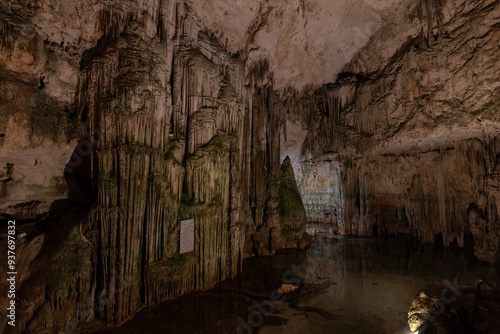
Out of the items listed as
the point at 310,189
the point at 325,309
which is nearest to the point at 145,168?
the point at 325,309

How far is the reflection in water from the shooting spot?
4441 mm

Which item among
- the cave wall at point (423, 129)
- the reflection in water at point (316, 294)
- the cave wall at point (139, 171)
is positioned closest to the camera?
the cave wall at point (139, 171)

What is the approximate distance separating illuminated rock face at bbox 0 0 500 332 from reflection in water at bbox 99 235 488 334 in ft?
1.96

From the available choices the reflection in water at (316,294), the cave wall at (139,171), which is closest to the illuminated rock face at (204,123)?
the cave wall at (139,171)

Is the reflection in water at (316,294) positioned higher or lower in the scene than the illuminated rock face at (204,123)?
lower

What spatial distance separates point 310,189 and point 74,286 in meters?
13.6

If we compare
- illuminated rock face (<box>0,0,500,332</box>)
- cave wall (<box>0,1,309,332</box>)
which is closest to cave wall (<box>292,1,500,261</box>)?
illuminated rock face (<box>0,0,500,332</box>)

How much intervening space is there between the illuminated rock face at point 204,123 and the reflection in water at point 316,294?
23.5 inches

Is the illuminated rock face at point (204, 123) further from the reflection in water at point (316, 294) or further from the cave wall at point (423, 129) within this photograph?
the reflection in water at point (316, 294)

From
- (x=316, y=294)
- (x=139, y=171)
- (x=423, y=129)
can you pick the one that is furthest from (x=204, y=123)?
(x=423, y=129)

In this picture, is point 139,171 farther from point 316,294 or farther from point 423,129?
point 423,129

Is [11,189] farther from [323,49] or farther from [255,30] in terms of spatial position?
[323,49]

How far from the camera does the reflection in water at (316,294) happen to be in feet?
14.6

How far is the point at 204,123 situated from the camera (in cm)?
613
